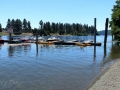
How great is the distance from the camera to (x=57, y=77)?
764 inches

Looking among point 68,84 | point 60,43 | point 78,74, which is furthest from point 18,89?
point 60,43

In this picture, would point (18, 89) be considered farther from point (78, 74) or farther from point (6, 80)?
point (78, 74)

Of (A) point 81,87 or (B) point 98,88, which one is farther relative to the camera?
(A) point 81,87

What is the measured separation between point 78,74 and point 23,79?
5.22m

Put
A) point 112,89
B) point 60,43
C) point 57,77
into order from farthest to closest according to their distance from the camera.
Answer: point 60,43 → point 57,77 → point 112,89

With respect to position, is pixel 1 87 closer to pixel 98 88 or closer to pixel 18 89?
pixel 18 89

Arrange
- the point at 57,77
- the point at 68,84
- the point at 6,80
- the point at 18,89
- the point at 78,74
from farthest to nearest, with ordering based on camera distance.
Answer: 1. the point at 78,74
2. the point at 57,77
3. the point at 6,80
4. the point at 68,84
5. the point at 18,89

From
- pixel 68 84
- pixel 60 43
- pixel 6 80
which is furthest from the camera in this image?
pixel 60 43

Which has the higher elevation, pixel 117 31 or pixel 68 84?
pixel 117 31

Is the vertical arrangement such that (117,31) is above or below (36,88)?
above

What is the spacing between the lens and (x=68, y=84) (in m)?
16.7

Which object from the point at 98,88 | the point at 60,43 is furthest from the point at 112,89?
the point at 60,43

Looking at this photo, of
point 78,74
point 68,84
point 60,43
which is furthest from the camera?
point 60,43

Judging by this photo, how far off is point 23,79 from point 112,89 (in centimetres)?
801
